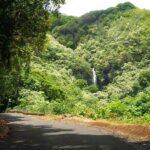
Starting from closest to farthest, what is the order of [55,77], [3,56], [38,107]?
[3,56]
[38,107]
[55,77]

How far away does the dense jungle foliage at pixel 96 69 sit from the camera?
185ft

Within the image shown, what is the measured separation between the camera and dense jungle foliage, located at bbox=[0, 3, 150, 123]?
2223 inches

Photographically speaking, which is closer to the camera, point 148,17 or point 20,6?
point 20,6

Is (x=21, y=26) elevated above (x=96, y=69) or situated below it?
below

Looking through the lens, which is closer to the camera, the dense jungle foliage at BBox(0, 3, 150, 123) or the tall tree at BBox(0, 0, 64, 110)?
the tall tree at BBox(0, 0, 64, 110)

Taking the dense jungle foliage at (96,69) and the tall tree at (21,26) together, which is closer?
the tall tree at (21,26)

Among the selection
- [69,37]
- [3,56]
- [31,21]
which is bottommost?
[3,56]

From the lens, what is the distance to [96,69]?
119 m

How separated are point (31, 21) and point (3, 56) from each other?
2.38 meters

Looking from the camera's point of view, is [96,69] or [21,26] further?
[96,69]

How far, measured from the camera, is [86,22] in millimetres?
158000

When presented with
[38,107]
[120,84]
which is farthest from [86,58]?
[38,107]

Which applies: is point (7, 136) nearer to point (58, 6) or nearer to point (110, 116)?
point (58, 6)

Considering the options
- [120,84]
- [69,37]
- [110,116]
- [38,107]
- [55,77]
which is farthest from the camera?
[69,37]
